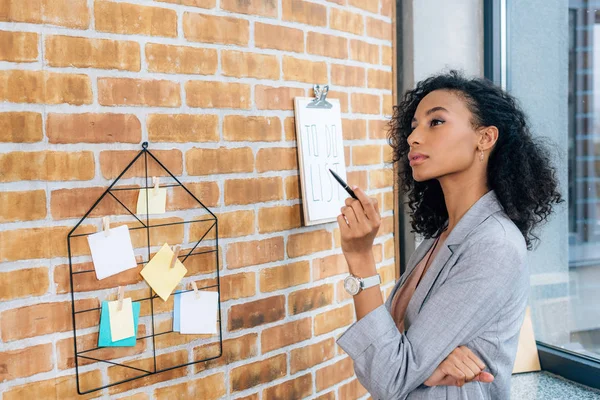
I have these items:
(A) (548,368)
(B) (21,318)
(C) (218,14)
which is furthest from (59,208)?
(A) (548,368)

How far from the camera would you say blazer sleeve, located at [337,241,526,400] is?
1.28 meters

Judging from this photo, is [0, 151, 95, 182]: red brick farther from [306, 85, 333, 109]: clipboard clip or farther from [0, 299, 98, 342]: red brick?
[306, 85, 333, 109]: clipboard clip

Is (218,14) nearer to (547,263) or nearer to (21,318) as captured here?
(21,318)

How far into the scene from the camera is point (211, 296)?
57.4 inches

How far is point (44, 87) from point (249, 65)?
527mm

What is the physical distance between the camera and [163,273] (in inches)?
54.0

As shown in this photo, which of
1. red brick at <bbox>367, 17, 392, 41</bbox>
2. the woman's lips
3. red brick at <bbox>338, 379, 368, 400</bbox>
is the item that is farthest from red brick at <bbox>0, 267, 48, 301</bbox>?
red brick at <bbox>367, 17, 392, 41</bbox>

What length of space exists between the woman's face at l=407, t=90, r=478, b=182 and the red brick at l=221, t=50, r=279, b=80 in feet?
1.36

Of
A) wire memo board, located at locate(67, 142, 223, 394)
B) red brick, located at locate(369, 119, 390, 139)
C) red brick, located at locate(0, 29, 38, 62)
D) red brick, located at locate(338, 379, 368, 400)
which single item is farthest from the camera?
red brick, located at locate(369, 119, 390, 139)

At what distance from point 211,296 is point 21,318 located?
44 cm

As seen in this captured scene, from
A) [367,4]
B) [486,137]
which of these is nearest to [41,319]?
[486,137]

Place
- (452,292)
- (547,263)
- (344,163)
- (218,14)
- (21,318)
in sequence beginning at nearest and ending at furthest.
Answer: (21,318), (452,292), (218,14), (344,163), (547,263)

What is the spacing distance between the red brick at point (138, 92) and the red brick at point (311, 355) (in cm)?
78

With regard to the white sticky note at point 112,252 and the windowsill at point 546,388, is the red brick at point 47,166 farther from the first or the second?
the windowsill at point 546,388
